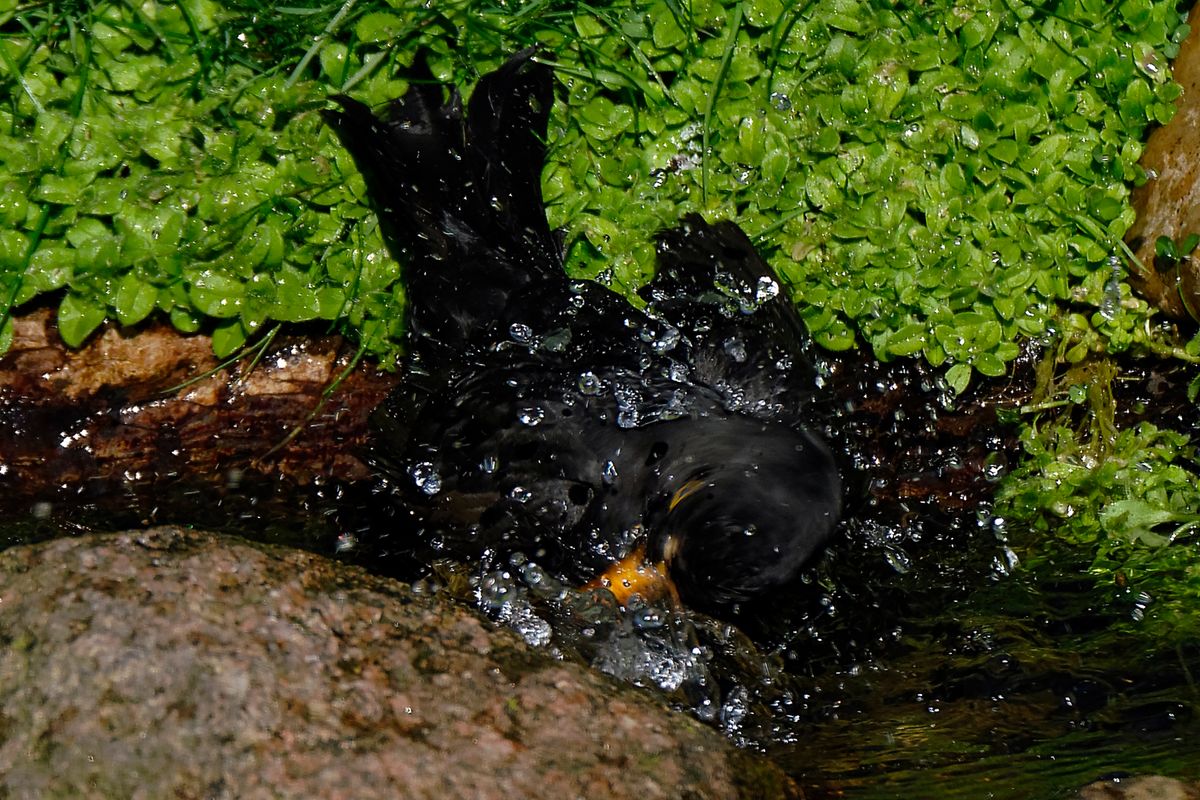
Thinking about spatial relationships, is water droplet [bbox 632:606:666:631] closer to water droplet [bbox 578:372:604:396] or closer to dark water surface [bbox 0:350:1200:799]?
dark water surface [bbox 0:350:1200:799]

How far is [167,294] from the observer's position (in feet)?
13.7

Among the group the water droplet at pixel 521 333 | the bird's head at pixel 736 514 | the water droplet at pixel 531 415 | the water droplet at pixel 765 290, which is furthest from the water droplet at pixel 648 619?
the water droplet at pixel 765 290

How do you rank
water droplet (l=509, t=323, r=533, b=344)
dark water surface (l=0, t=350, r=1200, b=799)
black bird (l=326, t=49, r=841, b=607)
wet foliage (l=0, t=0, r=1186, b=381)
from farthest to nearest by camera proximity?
wet foliage (l=0, t=0, r=1186, b=381), water droplet (l=509, t=323, r=533, b=344), black bird (l=326, t=49, r=841, b=607), dark water surface (l=0, t=350, r=1200, b=799)

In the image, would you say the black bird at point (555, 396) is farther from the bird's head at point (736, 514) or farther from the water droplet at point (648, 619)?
the water droplet at point (648, 619)

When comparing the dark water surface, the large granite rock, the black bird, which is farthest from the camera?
the black bird

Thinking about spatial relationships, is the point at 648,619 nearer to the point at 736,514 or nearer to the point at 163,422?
the point at 736,514

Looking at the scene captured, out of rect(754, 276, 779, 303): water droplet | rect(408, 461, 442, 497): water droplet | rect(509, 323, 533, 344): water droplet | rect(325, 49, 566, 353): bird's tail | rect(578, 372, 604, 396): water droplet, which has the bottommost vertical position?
rect(408, 461, 442, 497): water droplet

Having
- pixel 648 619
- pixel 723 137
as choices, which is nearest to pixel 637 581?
pixel 648 619

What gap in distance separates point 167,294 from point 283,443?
Result: 644 millimetres

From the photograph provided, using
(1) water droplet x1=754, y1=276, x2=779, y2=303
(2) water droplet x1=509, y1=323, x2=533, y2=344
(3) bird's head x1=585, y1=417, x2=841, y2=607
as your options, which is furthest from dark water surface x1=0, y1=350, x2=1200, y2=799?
(2) water droplet x1=509, y1=323, x2=533, y2=344

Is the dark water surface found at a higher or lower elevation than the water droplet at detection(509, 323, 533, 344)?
lower

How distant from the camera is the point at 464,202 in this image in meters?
4.03

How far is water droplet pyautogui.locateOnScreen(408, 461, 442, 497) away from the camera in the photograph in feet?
12.8

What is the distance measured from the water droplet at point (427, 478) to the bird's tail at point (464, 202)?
404 mm
